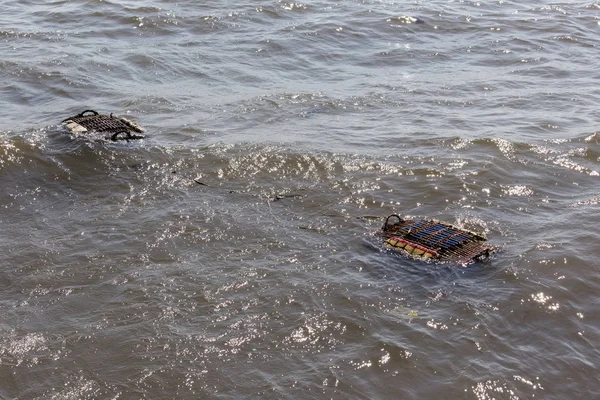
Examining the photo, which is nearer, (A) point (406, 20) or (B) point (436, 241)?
(B) point (436, 241)

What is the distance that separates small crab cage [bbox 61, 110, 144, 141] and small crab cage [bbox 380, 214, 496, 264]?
4029mm

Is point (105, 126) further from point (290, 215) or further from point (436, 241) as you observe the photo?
point (436, 241)

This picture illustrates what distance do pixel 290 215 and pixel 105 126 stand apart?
10.7 ft

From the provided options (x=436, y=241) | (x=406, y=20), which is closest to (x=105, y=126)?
(x=436, y=241)

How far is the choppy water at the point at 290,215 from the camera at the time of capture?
5.78 m

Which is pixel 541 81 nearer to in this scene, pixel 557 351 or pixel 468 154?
pixel 468 154

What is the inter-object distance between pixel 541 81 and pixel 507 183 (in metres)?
4.99

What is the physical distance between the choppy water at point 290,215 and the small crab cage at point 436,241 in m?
Answer: 0.13

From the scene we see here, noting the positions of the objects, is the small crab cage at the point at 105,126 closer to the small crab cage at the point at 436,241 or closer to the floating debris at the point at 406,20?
the small crab cage at the point at 436,241

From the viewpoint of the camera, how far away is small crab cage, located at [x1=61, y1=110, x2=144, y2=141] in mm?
9688

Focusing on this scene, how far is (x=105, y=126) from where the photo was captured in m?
9.84

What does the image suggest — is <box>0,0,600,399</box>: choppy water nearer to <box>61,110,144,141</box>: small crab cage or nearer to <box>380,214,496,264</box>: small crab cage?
<box>380,214,496,264</box>: small crab cage

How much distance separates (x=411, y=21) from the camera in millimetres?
17219

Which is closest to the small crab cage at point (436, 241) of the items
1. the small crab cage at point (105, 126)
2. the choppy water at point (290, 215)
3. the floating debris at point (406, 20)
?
the choppy water at point (290, 215)
